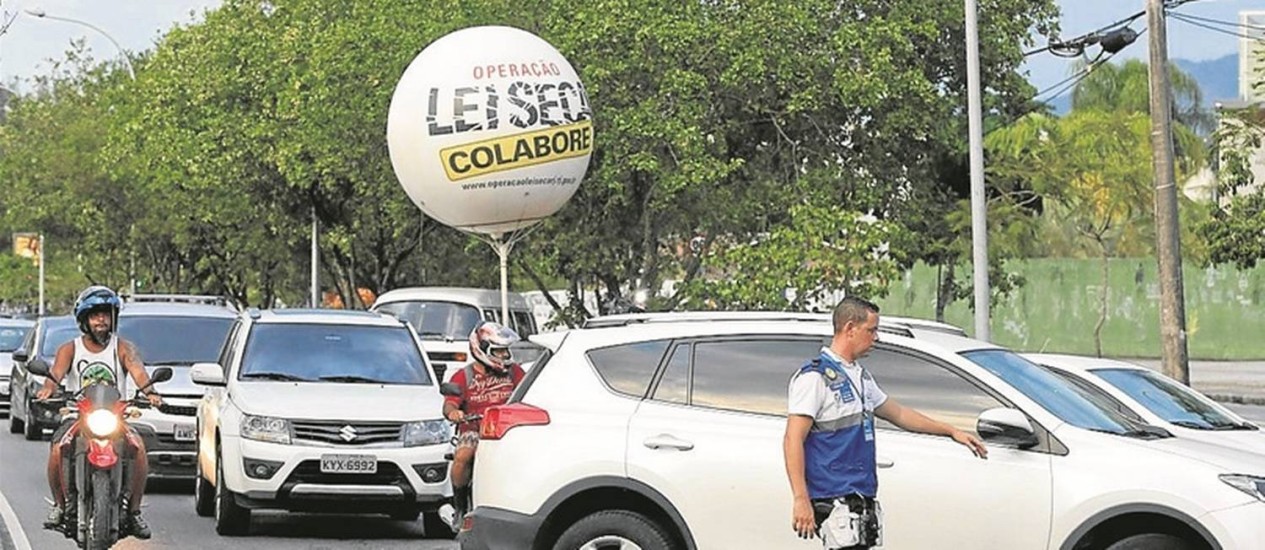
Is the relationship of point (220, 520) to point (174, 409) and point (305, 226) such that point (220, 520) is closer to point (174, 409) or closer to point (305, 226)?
point (174, 409)

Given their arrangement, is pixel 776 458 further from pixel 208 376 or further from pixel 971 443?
pixel 208 376

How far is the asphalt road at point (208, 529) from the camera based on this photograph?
1384cm

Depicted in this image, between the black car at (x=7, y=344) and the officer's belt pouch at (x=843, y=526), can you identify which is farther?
the black car at (x=7, y=344)

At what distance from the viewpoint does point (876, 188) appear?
3291cm

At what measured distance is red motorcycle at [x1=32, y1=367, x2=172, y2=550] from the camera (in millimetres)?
10875

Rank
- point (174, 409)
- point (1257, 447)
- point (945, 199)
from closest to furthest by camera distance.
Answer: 1. point (1257, 447)
2. point (174, 409)
3. point (945, 199)

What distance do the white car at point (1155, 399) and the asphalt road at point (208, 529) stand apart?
459cm

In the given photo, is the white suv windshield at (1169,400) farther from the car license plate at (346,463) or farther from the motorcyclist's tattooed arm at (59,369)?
the motorcyclist's tattooed arm at (59,369)

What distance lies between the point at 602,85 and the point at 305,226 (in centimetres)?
1592

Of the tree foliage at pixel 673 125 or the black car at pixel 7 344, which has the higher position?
the tree foliage at pixel 673 125

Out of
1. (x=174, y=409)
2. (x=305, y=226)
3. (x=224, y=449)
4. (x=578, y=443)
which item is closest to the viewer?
(x=578, y=443)

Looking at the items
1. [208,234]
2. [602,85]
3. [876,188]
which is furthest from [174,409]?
[208,234]

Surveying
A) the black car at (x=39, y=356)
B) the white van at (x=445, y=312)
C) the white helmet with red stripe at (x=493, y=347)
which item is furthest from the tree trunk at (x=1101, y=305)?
the white helmet with red stripe at (x=493, y=347)

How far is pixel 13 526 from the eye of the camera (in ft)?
47.8
